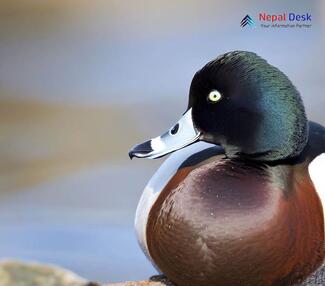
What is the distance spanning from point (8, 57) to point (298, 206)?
2.20 m

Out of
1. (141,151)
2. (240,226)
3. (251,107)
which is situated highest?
(251,107)

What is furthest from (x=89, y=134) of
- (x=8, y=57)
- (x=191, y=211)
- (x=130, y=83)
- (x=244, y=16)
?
(x=191, y=211)

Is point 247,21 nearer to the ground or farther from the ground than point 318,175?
farther from the ground

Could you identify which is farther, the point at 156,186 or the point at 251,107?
the point at 156,186

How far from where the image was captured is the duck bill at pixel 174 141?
177cm

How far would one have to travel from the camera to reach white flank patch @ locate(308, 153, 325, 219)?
1772mm

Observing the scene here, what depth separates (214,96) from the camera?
5.69ft

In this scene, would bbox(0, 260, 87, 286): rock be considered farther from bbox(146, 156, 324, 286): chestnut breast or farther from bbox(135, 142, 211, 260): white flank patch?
bbox(135, 142, 211, 260): white flank patch

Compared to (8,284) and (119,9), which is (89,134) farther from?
(8,284)

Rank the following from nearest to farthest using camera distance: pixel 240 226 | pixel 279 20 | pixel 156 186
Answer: pixel 240 226 < pixel 156 186 < pixel 279 20

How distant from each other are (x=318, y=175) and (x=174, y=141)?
0.36m

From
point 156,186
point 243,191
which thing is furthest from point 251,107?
point 156,186

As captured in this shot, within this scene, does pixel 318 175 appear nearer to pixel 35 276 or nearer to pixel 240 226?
pixel 240 226

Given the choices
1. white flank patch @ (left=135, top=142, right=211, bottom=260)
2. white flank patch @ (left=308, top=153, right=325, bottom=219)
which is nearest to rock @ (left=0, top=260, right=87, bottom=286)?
white flank patch @ (left=135, top=142, right=211, bottom=260)
